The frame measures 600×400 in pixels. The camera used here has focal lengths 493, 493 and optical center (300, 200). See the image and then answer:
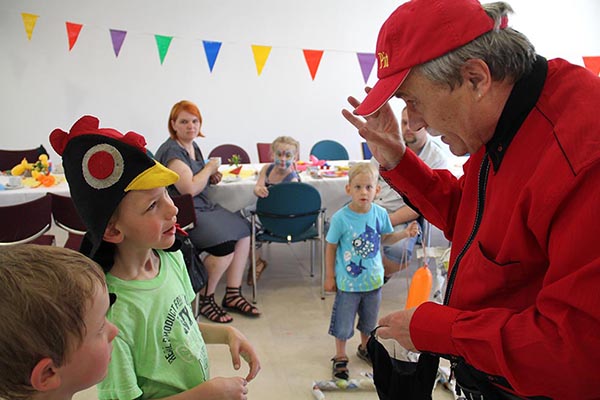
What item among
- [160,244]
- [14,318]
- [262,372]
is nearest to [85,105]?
[262,372]

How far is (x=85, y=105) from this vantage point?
21.3ft

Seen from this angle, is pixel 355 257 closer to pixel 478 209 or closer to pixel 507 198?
pixel 478 209

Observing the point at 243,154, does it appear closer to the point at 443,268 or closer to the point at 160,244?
the point at 443,268

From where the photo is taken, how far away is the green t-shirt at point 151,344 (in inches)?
43.9

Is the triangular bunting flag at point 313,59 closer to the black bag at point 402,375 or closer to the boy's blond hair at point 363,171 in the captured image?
the boy's blond hair at point 363,171

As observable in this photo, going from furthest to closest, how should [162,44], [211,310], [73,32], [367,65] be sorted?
[367,65], [162,44], [73,32], [211,310]

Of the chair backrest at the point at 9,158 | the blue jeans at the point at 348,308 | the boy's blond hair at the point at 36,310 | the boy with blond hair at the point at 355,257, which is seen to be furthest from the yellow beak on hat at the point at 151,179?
the chair backrest at the point at 9,158

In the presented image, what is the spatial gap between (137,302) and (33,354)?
0.40 metres

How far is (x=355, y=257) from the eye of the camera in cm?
266

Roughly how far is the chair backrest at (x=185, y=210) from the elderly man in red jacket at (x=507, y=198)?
2.23 meters

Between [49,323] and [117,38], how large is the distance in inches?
242

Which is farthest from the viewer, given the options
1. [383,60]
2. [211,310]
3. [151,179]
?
[211,310]

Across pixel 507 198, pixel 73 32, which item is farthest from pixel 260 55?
pixel 507 198

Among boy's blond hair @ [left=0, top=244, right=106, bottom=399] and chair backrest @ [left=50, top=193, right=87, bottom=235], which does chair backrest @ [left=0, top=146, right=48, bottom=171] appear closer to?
chair backrest @ [left=50, top=193, right=87, bottom=235]
